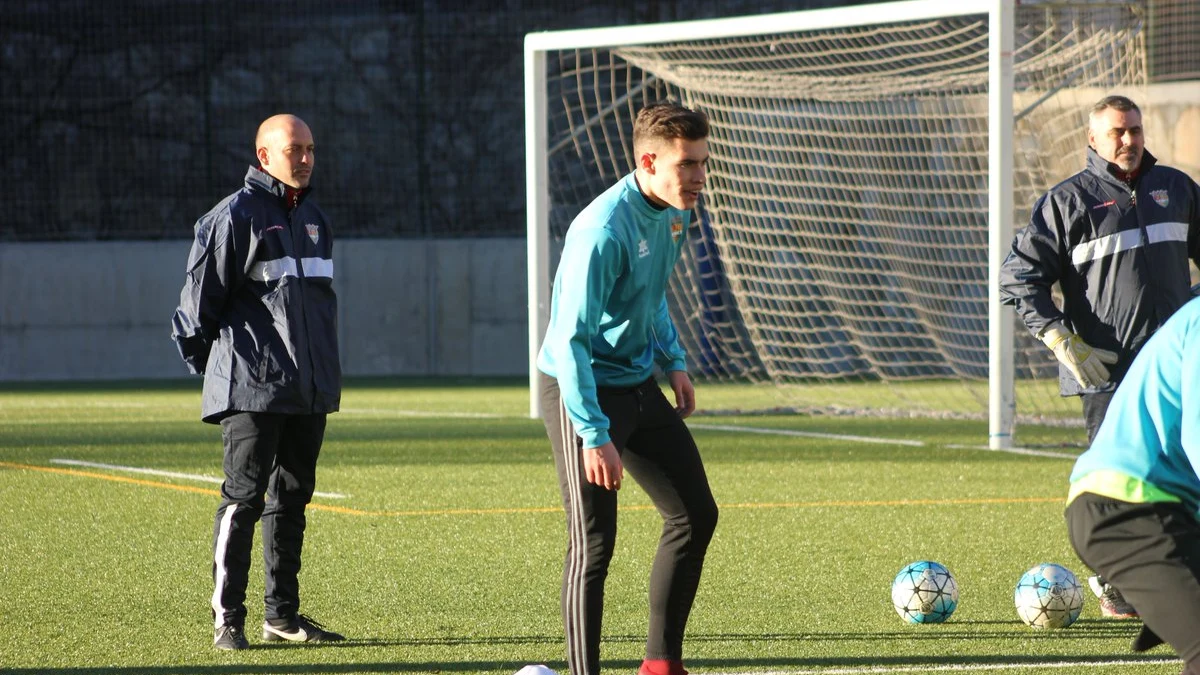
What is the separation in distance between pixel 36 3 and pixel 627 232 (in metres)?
18.9

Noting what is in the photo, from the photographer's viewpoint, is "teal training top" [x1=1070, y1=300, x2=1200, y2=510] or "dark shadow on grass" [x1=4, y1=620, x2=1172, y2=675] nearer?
"teal training top" [x1=1070, y1=300, x2=1200, y2=510]

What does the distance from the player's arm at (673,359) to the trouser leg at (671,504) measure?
220 mm

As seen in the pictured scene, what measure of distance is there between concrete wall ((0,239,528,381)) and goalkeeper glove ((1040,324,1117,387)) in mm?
15175

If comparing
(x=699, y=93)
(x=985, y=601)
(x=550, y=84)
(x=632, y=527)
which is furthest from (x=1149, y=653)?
(x=550, y=84)

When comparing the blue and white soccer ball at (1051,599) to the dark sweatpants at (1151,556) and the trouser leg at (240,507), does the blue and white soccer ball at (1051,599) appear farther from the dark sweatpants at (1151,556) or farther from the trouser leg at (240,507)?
Result: the trouser leg at (240,507)

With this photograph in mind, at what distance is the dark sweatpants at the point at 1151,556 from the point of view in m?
3.55

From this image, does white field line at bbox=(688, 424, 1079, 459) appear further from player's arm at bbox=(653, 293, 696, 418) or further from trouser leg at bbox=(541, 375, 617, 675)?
trouser leg at bbox=(541, 375, 617, 675)

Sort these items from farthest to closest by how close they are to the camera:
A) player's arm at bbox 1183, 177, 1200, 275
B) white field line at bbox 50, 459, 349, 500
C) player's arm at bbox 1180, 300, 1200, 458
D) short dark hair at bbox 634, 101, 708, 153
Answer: white field line at bbox 50, 459, 349, 500, player's arm at bbox 1183, 177, 1200, 275, short dark hair at bbox 634, 101, 708, 153, player's arm at bbox 1180, 300, 1200, 458

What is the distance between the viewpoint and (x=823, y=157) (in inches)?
696

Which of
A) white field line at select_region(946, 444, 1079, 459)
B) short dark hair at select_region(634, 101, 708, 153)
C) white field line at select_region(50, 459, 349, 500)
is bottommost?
white field line at select_region(50, 459, 349, 500)

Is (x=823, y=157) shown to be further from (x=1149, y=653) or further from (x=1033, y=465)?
(x=1149, y=653)

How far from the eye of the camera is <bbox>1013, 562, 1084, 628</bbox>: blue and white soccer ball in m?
6.02

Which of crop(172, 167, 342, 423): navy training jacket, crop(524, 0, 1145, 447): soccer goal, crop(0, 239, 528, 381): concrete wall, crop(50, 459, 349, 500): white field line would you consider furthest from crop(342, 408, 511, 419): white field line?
crop(172, 167, 342, 423): navy training jacket

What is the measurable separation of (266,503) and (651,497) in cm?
183
